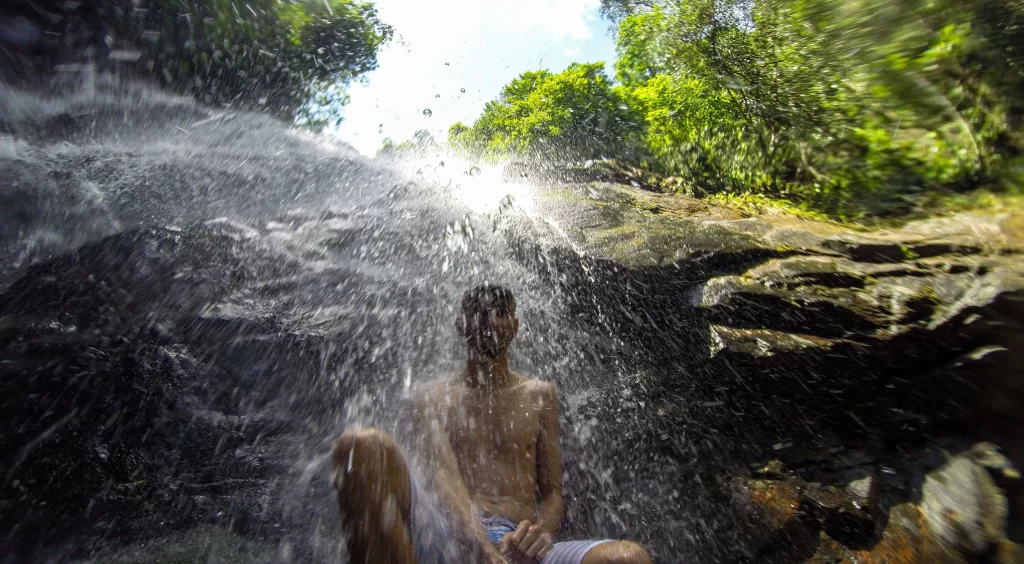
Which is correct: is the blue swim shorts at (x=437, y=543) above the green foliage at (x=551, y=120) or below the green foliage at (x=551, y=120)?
below

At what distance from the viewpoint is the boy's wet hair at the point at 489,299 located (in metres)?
2.52

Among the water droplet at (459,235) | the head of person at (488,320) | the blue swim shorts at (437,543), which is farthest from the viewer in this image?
the water droplet at (459,235)

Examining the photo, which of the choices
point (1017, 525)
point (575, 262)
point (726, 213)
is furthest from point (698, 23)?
point (1017, 525)

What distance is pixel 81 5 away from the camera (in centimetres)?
754

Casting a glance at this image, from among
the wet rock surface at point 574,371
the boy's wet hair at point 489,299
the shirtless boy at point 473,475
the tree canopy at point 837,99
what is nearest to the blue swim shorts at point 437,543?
the shirtless boy at point 473,475

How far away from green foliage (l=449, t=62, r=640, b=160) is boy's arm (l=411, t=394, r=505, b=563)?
27.2 feet

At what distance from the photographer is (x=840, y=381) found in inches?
134

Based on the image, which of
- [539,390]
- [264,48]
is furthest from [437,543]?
[264,48]

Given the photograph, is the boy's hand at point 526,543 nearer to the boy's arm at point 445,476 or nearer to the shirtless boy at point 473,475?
the shirtless boy at point 473,475

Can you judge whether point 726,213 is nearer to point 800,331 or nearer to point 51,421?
point 800,331

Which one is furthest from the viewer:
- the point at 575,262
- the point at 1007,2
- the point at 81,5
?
the point at 81,5

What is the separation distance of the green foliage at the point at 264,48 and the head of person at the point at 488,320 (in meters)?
9.44

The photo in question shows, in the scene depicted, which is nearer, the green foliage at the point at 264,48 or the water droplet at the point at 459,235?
the water droplet at the point at 459,235

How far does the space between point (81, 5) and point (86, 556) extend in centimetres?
808
